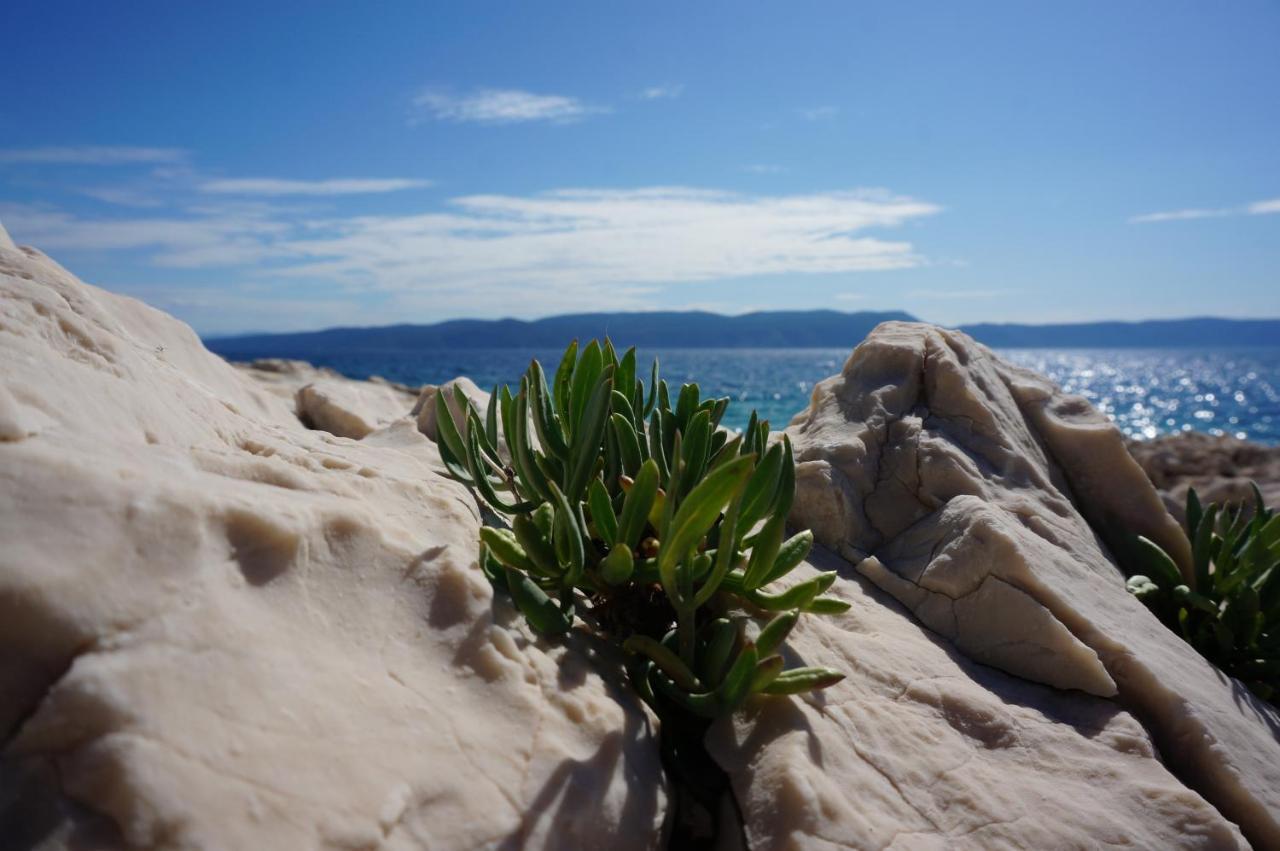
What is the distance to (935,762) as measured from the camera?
240 cm

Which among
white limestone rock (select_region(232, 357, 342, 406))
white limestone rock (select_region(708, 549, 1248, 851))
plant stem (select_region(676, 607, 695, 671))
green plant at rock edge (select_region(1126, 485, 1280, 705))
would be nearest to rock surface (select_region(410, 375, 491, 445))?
plant stem (select_region(676, 607, 695, 671))

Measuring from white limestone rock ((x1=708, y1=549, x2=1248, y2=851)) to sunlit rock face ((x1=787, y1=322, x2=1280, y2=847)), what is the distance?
11 centimetres

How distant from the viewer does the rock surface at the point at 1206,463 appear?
1503 centimetres

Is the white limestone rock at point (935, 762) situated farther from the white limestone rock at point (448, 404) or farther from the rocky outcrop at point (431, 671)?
the white limestone rock at point (448, 404)

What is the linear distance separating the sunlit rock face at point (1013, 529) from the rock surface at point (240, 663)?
124 centimetres

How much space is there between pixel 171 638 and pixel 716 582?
1.33m

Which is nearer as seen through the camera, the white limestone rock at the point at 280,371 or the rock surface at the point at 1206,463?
the white limestone rock at the point at 280,371

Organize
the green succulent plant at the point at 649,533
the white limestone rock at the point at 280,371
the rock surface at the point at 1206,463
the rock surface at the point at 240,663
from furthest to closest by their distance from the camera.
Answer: the rock surface at the point at 1206,463 < the white limestone rock at the point at 280,371 < the green succulent plant at the point at 649,533 < the rock surface at the point at 240,663

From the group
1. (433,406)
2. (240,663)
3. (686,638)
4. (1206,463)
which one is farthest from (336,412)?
(1206,463)

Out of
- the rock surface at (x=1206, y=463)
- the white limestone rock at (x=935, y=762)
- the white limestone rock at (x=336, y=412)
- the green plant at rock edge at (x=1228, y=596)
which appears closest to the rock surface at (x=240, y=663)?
the white limestone rock at (x=935, y=762)

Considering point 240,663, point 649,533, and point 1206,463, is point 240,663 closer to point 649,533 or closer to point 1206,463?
point 649,533

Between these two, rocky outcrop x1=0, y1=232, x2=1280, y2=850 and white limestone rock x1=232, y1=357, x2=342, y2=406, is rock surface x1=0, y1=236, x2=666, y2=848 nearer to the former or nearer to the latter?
rocky outcrop x1=0, y1=232, x2=1280, y2=850

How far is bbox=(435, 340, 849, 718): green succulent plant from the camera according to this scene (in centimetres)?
228

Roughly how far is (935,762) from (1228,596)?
2625 millimetres
